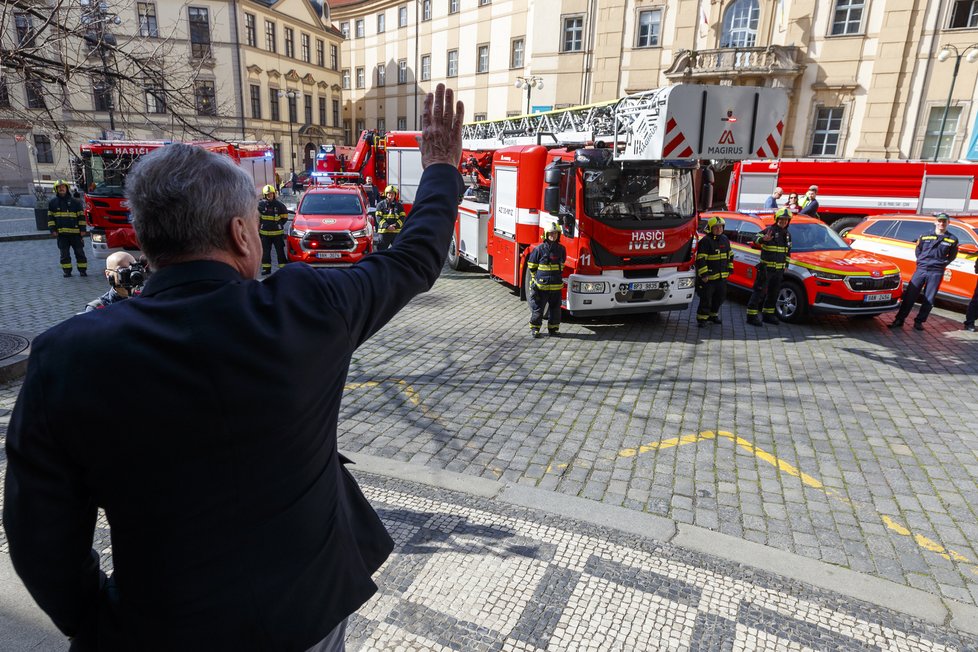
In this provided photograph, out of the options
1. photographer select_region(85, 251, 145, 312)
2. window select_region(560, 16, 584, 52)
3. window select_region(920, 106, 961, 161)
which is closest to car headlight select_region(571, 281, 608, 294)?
photographer select_region(85, 251, 145, 312)

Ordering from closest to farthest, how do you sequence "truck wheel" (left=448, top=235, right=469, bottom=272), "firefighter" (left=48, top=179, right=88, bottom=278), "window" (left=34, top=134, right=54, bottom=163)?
"firefighter" (left=48, top=179, right=88, bottom=278), "truck wheel" (left=448, top=235, right=469, bottom=272), "window" (left=34, top=134, right=54, bottom=163)

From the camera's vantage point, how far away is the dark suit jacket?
116 cm

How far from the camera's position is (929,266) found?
940 centimetres

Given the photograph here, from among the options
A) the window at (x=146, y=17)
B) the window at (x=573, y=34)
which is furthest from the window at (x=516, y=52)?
the window at (x=146, y=17)

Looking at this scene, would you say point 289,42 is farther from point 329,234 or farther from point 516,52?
point 329,234

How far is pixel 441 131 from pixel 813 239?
1042cm

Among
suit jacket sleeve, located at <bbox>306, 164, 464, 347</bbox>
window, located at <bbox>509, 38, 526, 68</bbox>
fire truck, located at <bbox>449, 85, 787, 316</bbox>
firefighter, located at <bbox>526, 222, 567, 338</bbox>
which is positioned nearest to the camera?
suit jacket sleeve, located at <bbox>306, 164, 464, 347</bbox>

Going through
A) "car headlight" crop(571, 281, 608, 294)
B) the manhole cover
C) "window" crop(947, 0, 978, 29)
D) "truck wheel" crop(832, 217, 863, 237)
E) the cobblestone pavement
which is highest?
"window" crop(947, 0, 978, 29)

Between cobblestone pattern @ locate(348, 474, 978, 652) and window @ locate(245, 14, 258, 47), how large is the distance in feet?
163

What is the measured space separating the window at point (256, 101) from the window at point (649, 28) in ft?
102

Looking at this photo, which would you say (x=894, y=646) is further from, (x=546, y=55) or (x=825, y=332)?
(x=546, y=55)

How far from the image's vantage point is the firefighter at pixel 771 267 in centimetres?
962

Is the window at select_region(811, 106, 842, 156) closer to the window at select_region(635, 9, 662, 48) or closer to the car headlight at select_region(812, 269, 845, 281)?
the window at select_region(635, 9, 662, 48)

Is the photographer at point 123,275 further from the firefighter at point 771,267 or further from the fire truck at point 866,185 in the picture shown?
the fire truck at point 866,185
